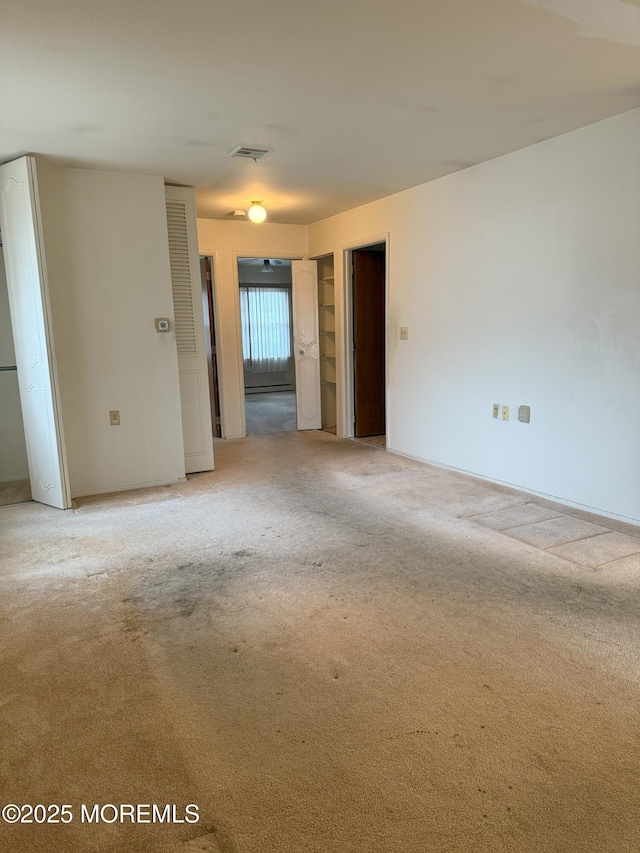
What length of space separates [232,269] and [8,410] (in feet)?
9.25

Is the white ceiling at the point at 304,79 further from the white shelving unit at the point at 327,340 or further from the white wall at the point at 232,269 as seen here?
the white shelving unit at the point at 327,340

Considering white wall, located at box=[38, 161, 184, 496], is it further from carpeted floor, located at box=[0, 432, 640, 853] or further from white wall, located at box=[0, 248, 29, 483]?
carpeted floor, located at box=[0, 432, 640, 853]

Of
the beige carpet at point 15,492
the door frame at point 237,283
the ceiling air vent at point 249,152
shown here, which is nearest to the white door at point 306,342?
the door frame at point 237,283

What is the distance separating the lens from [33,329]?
4086 mm

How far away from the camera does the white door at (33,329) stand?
12.8 feet

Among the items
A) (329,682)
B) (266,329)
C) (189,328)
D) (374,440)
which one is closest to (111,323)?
(189,328)

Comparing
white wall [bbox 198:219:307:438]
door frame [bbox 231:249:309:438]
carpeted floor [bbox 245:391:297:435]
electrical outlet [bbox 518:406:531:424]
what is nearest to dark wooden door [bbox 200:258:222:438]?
white wall [bbox 198:219:307:438]

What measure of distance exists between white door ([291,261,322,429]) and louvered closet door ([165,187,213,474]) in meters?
1.93

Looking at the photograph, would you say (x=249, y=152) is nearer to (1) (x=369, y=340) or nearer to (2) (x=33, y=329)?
(2) (x=33, y=329)

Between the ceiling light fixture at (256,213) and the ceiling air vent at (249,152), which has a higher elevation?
the ceiling air vent at (249,152)

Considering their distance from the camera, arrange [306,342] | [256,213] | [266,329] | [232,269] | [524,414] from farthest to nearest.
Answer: [266,329]
[306,342]
[232,269]
[256,213]
[524,414]

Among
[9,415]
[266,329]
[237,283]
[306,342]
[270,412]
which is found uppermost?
[237,283]

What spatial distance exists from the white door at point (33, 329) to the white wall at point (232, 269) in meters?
2.52

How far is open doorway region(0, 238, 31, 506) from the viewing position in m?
4.88
